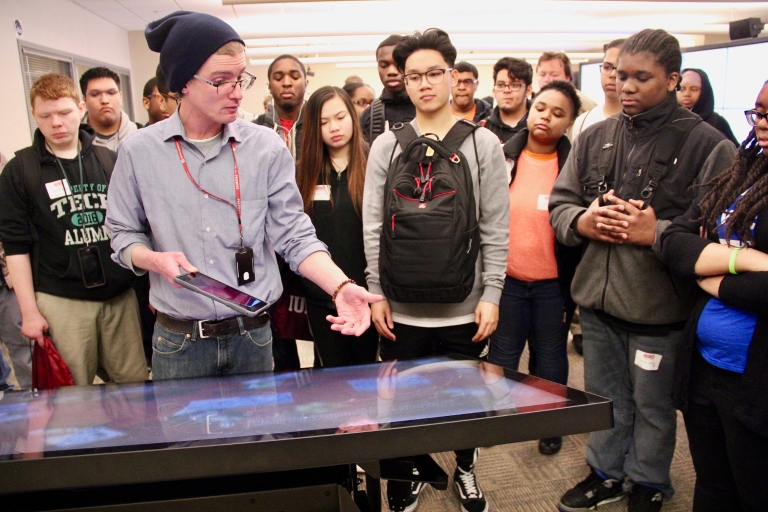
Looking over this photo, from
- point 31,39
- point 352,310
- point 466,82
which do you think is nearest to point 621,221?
point 352,310

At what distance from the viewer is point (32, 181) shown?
206 centimetres

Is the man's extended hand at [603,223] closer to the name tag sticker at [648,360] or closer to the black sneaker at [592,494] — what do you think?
the name tag sticker at [648,360]

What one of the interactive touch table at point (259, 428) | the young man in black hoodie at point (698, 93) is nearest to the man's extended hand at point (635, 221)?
the interactive touch table at point (259, 428)

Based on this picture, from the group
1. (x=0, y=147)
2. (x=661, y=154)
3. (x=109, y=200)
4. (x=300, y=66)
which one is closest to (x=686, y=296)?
(x=661, y=154)

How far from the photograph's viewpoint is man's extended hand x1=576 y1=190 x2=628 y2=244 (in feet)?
6.13

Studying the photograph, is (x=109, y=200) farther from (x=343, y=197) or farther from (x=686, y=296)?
(x=686, y=296)

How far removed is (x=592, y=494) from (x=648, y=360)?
614 millimetres

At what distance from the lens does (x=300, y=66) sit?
123 inches

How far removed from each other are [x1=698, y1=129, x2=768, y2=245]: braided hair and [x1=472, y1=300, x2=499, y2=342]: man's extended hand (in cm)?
71

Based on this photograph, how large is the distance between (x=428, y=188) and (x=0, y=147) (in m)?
5.21

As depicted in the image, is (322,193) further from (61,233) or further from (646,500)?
(646,500)

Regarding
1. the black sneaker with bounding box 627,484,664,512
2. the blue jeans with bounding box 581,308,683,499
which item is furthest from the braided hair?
the black sneaker with bounding box 627,484,664,512

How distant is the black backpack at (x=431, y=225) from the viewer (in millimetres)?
1892

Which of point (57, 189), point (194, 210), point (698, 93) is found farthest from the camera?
point (698, 93)
